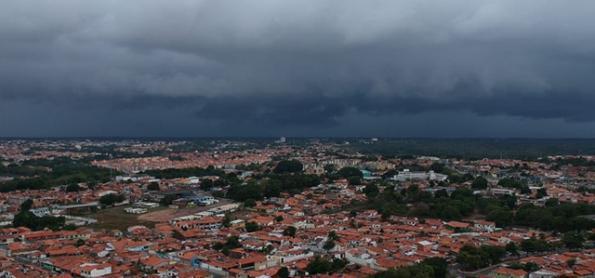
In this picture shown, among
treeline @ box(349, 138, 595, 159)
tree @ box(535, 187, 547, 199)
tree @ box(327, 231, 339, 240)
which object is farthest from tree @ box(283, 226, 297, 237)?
treeline @ box(349, 138, 595, 159)

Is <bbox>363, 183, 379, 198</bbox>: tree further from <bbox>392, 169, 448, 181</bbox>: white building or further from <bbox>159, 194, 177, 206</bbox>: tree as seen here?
<bbox>159, 194, 177, 206</bbox>: tree

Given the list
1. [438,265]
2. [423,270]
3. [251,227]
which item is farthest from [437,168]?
[423,270]

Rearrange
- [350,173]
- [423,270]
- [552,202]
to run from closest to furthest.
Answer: [423,270]
[552,202]
[350,173]

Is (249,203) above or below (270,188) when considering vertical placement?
below

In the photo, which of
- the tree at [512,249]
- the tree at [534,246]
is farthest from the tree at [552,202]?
the tree at [512,249]

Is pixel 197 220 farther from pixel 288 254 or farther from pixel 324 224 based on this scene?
pixel 288 254

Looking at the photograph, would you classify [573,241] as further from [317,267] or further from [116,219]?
[116,219]

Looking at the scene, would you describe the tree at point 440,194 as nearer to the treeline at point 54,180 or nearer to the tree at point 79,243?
the tree at point 79,243

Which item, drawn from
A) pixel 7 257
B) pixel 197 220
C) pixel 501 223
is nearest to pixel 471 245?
pixel 501 223

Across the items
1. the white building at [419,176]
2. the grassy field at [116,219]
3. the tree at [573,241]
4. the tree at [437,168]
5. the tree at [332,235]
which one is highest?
the tree at [437,168]

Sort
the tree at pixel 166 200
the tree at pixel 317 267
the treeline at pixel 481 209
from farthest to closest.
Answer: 1. the tree at pixel 166 200
2. the treeline at pixel 481 209
3. the tree at pixel 317 267
